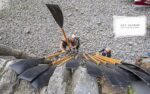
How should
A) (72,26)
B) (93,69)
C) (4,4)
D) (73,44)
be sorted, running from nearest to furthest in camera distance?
(93,69) → (73,44) → (72,26) → (4,4)

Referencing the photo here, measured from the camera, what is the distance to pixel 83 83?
274cm

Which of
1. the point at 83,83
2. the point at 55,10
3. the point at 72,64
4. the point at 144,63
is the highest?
the point at 55,10

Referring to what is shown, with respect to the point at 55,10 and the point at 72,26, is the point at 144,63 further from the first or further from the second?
the point at 72,26

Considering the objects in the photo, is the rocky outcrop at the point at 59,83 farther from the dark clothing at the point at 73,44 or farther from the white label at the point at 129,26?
the white label at the point at 129,26

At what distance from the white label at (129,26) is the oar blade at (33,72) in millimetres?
2610

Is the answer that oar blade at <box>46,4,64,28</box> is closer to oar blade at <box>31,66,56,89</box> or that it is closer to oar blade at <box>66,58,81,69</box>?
oar blade at <box>66,58,81,69</box>

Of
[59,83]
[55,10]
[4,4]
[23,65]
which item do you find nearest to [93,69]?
[59,83]

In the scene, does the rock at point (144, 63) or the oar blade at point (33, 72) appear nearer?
the oar blade at point (33, 72)

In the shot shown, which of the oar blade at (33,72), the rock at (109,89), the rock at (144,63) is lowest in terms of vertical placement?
the rock at (144,63)

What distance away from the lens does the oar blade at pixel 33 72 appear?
2.81m

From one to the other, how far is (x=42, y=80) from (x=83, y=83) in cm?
30

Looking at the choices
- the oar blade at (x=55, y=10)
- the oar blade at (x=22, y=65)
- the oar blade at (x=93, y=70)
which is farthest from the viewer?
the oar blade at (x=55, y=10)

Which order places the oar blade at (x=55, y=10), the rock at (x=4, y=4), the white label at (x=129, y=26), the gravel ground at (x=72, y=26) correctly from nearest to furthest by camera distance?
1. the oar blade at (x=55, y=10)
2. the white label at (x=129, y=26)
3. the gravel ground at (x=72, y=26)
4. the rock at (x=4, y=4)

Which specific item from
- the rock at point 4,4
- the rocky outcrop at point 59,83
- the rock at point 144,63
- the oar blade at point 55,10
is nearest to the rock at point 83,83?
the rocky outcrop at point 59,83
